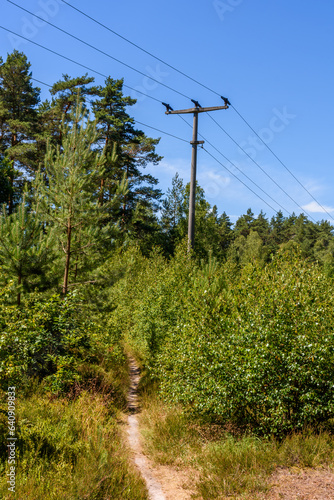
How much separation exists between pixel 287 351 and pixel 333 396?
110 centimetres

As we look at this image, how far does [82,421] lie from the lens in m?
7.65

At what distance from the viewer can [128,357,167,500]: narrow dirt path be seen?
6199mm

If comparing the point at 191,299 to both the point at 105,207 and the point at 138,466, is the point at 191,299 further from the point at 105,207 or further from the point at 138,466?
the point at 105,207

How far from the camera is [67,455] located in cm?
632

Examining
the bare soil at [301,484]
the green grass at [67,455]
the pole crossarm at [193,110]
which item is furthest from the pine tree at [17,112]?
the bare soil at [301,484]

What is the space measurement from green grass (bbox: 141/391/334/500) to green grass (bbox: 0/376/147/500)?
903mm

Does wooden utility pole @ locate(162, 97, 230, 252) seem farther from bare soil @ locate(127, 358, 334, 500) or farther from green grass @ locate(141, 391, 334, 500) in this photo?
bare soil @ locate(127, 358, 334, 500)

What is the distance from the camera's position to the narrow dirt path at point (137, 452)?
20.3 ft

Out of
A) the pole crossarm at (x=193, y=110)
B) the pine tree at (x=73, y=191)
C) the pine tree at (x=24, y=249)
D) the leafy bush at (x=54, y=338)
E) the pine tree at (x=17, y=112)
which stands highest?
the pine tree at (x=17, y=112)

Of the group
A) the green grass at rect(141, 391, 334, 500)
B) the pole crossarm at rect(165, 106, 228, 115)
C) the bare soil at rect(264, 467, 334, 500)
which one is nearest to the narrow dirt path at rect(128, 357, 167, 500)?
the green grass at rect(141, 391, 334, 500)

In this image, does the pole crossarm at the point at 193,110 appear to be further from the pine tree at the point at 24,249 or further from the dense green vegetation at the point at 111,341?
the pine tree at the point at 24,249

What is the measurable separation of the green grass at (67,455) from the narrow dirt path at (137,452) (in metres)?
0.25

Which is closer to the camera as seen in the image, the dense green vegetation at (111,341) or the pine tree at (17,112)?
the dense green vegetation at (111,341)

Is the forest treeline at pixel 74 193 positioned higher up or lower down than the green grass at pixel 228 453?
higher up
